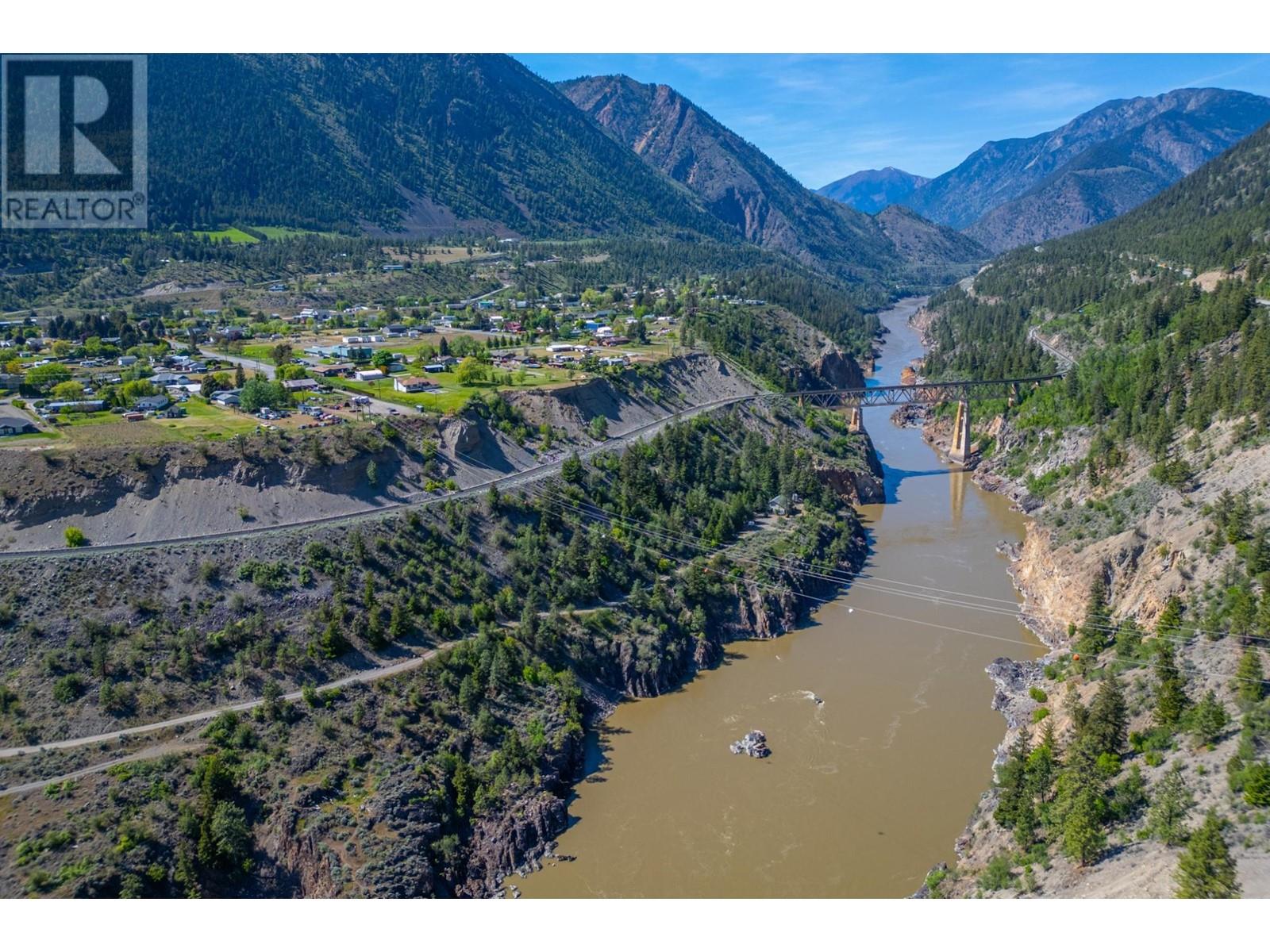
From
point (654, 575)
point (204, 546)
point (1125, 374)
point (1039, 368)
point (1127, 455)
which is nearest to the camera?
point (204, 546)

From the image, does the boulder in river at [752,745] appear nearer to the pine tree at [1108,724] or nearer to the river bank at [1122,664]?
the river bank at [1122,664]

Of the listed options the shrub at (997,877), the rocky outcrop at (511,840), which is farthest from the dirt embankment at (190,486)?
the shrub at (997,877)

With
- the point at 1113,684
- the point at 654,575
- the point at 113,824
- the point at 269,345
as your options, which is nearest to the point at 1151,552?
the point at 1113,684

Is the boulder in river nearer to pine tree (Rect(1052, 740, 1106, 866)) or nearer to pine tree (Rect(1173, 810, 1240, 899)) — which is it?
pine tree (Rect(1052, 740, 1106, 866))

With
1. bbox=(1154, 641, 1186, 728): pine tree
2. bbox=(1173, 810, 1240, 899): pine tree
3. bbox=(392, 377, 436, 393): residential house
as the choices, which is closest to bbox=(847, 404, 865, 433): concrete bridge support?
bbox=(392, 377, 436, 393): residential house

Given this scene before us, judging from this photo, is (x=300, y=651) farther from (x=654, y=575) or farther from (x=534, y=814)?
(x=654, y=575)

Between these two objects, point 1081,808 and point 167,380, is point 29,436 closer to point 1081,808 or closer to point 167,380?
point 167,380
